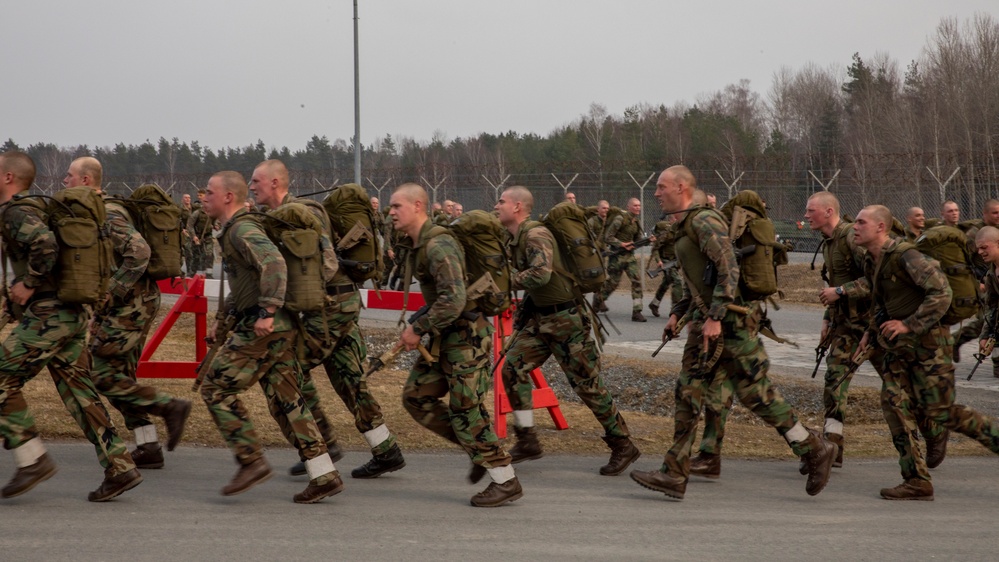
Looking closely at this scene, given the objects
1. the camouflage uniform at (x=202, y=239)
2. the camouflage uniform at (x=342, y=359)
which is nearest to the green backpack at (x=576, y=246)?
the camouflage uniform at (x=342, y=359)

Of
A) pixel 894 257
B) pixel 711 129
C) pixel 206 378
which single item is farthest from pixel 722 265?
pixel 711 129

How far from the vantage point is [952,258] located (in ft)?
23.4

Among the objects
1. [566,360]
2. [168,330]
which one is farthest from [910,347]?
[168,330]

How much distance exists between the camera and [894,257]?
23.0 feet

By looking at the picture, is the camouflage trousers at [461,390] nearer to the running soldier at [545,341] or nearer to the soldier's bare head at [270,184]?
the running soldier at [545,341]

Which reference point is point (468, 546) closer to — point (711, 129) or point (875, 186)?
point (875, 186)

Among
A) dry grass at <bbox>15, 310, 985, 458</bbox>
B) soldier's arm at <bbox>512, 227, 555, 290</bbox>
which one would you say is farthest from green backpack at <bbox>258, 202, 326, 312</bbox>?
dry grass at <bbox>15, 310, 985, 458</bbox>

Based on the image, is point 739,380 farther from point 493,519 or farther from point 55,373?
point 55,373

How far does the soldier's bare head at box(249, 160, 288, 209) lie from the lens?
7242 mm

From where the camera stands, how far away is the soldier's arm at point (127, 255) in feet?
23.9

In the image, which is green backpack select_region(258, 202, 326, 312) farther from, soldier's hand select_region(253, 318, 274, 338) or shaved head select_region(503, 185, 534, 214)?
shaved head select_region(503, 185, 534, 214)

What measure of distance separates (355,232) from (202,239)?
15.8 m

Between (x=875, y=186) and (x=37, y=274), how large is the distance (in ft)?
78.5

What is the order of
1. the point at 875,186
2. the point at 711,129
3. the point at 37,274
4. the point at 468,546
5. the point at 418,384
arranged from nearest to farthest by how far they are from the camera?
the point at 468,546, the point at 37,274, the point at 418,384, the point at 875,186, the point at 711,129
